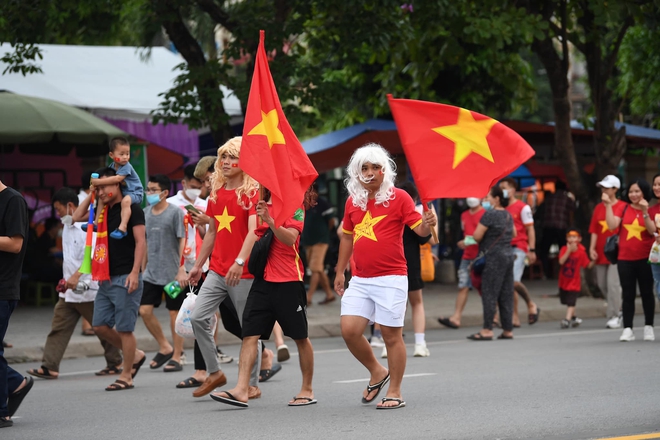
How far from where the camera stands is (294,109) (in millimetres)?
14844

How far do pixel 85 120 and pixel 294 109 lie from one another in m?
3.14

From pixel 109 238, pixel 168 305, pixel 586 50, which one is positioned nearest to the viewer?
pixel 109 238

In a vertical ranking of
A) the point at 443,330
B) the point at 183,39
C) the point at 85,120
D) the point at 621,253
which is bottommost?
the point at 443,330

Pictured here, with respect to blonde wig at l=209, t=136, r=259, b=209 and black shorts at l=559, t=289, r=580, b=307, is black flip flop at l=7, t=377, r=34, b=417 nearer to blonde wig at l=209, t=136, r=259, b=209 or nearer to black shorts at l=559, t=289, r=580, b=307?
blonde wig at l=209, t=136, r=259, b=209

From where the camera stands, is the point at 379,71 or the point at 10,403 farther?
the point at 379,71

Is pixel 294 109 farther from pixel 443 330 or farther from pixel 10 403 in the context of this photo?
pixel 10 403

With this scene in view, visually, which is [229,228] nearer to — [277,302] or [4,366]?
[277,302]

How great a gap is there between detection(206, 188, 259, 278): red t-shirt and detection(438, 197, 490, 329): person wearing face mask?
560 centimetres

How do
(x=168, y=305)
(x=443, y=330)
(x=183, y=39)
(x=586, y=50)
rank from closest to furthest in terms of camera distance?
(x=168, y=305)
(x=443, y=330)
(x=183, y=39)
(x=586, y=50)

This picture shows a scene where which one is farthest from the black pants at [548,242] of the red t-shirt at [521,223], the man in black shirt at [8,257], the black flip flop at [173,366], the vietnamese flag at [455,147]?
the man in black shirt at [8,257]

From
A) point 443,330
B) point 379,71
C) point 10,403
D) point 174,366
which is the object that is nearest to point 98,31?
point 379,71

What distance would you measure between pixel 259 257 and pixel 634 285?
5.70m

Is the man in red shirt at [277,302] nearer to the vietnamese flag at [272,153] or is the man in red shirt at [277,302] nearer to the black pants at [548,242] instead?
the vietnamese flag at [272,153]

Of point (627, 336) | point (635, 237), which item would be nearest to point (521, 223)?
point (635, 237)
